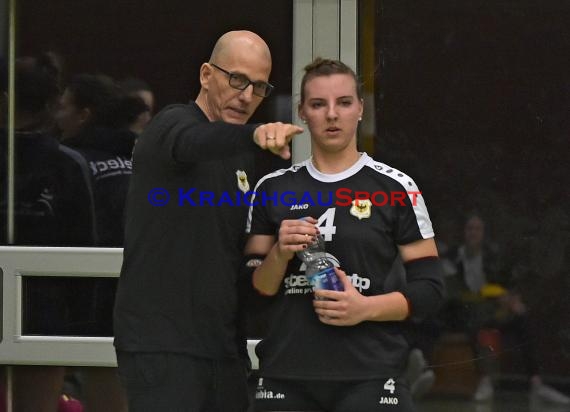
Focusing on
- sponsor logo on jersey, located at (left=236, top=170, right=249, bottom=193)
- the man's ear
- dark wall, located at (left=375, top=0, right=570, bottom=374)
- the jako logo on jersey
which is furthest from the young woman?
dark wall, located at (left=375, top=0, right=570, bottom=374)

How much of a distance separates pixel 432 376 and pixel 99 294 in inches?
55.2

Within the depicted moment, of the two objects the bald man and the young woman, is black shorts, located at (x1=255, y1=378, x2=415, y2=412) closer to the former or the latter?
the young woman

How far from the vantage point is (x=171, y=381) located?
3.25m

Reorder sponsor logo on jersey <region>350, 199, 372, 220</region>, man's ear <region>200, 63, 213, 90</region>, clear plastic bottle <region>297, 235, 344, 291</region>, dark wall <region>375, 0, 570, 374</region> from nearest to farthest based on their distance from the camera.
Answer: clear plastic bottle <region>297, 235, 344, 291</region> → sponsor logo on jersey <region>350, 199, 372, 220</region> → man's ear <region>200, 63, 213, 90</region> → dark wall <region>375, 0, 570, 374</region>

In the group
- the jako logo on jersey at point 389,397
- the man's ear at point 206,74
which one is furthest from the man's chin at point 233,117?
the jako logo on jersey at point 389,397

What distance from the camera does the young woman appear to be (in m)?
3.19

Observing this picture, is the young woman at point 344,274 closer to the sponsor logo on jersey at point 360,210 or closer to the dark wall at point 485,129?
the sponsor logo on jersey at point 360,210

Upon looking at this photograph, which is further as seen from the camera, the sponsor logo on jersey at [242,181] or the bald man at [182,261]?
the sponsor logo on jersey at [242,181]

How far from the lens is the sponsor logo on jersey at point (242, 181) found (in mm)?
3406

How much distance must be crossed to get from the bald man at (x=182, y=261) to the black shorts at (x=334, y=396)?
0.20 metres

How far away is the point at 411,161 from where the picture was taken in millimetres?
4430

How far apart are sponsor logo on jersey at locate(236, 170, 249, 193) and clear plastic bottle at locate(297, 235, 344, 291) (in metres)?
0.33

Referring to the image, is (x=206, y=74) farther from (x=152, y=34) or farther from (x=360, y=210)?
(x=152, y=34)

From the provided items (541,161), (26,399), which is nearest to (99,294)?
(26,399)
